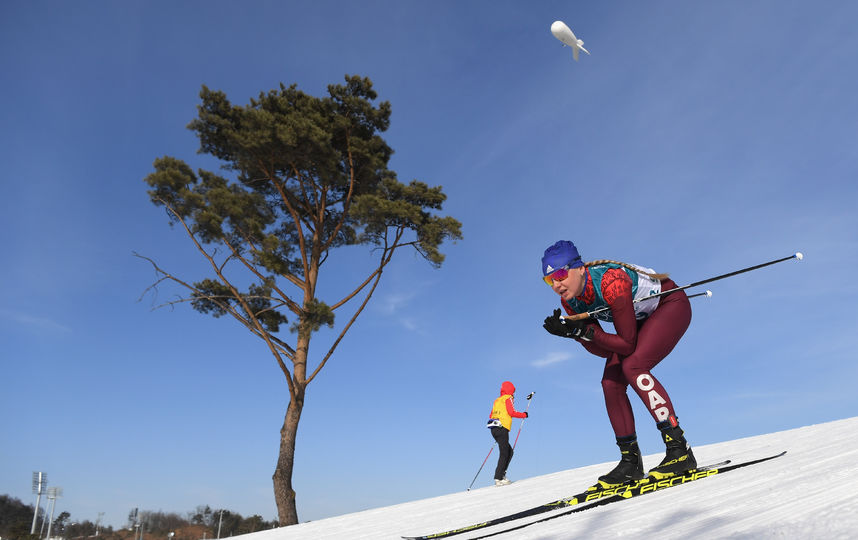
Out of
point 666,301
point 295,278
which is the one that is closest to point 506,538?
point 666,301

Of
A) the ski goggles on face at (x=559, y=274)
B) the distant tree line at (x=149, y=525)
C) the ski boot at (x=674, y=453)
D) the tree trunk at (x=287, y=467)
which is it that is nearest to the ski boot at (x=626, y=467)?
the ski boot at (x=674, y=453)

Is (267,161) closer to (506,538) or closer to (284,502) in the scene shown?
(284,502)

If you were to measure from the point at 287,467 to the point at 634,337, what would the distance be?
11.3m

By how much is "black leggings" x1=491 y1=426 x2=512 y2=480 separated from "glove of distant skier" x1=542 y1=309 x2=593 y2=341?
242 inches

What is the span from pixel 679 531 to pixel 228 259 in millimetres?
14486

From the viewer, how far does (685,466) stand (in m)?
3.22

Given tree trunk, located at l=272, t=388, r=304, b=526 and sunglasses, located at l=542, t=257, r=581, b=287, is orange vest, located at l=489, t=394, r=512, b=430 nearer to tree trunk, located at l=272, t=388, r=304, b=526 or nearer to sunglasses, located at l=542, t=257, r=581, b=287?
tree trunk, located at l=272, t=388, r=304, b=526

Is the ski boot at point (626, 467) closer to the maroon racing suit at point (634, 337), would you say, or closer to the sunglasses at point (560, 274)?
the maroon racing suit at point (634, 337)

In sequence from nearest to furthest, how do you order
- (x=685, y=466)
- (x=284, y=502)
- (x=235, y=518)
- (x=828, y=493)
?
(x=828, y=493), (x=685, y=466), (x=284, y=502), (x=235, y=518)

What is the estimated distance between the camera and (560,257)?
3.49 m

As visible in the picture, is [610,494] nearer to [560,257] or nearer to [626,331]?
[626,331]

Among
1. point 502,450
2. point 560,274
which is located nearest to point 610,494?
point 560,274

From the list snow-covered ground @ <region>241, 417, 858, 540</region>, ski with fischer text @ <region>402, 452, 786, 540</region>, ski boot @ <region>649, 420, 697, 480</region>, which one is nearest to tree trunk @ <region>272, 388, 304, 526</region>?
snow-covered ground @ <region>241, 417, 858, 540</region>

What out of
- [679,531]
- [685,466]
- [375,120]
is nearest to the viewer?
[679,531]
